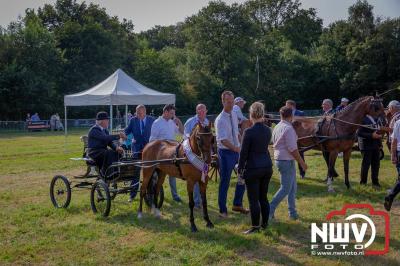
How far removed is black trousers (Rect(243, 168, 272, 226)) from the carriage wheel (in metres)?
4.22

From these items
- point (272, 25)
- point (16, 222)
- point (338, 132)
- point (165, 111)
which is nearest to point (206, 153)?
point (165, 111)

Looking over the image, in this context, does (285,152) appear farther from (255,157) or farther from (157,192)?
(157,192)

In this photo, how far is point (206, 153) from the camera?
7.64 meters

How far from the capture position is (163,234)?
788cm

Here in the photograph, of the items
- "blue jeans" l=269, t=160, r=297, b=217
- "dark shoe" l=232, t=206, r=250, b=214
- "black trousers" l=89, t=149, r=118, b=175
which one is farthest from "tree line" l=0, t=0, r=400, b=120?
"blue jeans" l=269, t=160, r=297, b=217

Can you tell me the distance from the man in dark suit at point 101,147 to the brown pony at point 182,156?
708mm

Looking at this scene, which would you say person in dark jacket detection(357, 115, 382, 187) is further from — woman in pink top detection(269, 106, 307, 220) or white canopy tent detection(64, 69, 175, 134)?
white canopy tent detection(64, 69, 175, 134)

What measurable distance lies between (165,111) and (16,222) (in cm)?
358

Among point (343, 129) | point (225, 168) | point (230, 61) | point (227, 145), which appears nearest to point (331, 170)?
point (343, 129)

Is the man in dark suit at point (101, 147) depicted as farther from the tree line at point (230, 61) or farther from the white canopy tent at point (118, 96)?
the tree line at point (230, 61)

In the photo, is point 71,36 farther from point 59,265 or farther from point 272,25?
point 59,265

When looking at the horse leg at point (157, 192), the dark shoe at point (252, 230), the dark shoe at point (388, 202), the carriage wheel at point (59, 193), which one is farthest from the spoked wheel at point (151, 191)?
the dark shoe at point (388, 202)

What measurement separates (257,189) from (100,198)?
3633mm

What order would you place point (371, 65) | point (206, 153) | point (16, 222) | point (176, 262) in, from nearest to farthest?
point (176, 262) → point (206, 153) → point (16, 222) → point (371, 65)
